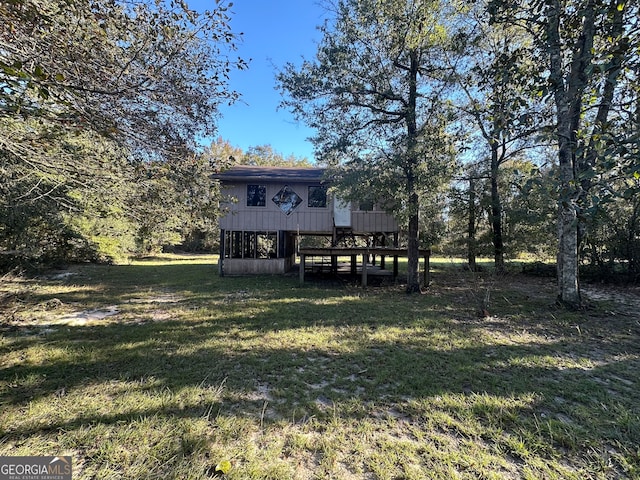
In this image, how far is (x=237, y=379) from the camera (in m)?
3.29

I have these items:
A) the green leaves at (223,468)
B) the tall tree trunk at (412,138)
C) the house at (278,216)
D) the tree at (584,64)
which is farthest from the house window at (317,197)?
the green leaves at (223,468)

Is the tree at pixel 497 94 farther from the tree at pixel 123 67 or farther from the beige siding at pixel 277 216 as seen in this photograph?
the beige siding at pixel 277 216

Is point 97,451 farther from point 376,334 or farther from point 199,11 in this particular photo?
point 199,11

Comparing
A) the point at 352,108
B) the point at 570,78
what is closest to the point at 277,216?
the point at 352,108

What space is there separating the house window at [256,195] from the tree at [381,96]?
4.85 metres

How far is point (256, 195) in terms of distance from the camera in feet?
42.0

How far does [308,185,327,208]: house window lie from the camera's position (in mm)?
12758

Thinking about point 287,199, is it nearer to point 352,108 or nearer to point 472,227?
point 352,108

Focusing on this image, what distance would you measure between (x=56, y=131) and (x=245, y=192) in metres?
9.53

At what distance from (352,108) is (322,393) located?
7.44 m

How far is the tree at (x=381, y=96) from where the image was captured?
712 cm

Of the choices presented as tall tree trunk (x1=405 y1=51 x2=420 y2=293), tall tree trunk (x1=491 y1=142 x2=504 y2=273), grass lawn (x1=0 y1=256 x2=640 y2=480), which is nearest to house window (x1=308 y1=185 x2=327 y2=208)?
tall tree trunk (x1=405 y1=51 x2=420 y2=293)

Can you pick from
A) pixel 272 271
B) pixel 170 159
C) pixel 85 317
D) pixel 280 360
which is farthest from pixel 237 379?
pixel 272 271

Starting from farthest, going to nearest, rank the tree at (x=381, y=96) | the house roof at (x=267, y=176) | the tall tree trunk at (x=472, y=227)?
1. the tall tree trunk at (x=472, y=227)
2. the house roof at (x=267, y=176)
3. the tree at (x=381, y=96)
